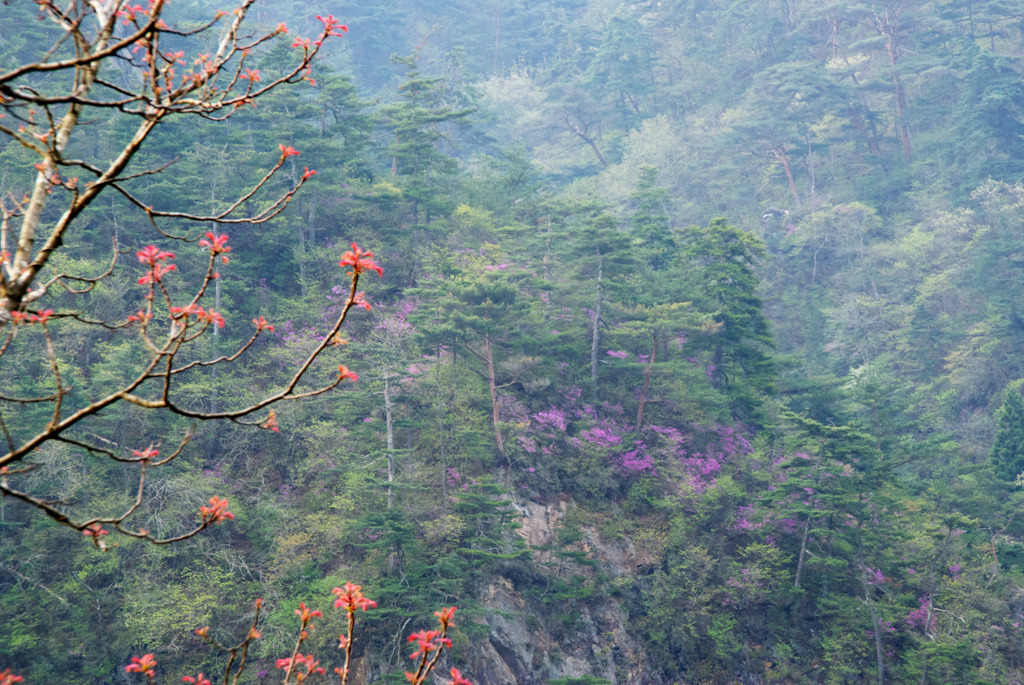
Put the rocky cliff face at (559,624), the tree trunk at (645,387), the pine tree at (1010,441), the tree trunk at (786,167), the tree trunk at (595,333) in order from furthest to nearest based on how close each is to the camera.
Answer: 1. the tree trunk at (786,167)
2. the pine tree at (1010,441)
3. the tree trunk at (595,333)
4. the tree trunk at (645,387)
5. the rocky cliff face at (559,624)

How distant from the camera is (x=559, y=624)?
16.2 m

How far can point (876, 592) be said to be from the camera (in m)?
17.4

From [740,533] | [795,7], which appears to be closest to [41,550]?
[740,533]

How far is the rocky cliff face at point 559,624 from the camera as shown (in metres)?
15.2

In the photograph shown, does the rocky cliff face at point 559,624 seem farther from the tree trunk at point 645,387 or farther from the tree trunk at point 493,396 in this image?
the tree trunk at point 645,387

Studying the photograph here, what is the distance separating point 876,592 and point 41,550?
1816 cm

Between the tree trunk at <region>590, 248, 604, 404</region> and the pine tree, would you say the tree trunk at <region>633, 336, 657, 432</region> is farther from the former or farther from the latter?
the pine tree

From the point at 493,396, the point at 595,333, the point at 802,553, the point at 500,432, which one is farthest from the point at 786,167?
the point at 500,432

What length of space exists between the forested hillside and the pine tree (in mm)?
100

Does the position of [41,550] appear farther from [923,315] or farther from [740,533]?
[923,315]

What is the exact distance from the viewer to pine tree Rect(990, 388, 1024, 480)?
20.0 metres

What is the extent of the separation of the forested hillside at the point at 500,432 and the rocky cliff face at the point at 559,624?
75mm

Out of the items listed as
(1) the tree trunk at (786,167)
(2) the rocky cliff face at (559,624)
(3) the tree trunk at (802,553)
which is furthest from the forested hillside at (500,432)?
(1) the tree trunk at (786,167)

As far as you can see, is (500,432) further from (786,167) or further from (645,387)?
(786,167)
